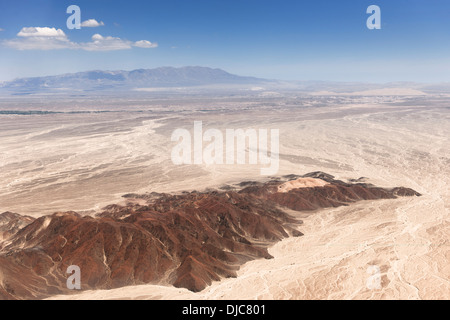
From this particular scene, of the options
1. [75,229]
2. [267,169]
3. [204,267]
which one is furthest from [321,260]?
[267,169]

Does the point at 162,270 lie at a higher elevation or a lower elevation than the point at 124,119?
lower

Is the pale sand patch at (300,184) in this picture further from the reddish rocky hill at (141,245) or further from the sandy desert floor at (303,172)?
the reddish rocky hill at (141,245)

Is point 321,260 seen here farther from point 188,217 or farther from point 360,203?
point 360,203

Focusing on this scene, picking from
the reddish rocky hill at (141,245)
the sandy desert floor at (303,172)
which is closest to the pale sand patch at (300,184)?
the sandy desert floor at (303,172)

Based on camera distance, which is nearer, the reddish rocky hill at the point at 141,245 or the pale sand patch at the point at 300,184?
the reddish rocky hill at the point at 141,245

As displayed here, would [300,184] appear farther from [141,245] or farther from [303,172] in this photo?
[141,245]

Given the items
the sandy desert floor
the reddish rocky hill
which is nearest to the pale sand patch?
the sandy desert floor
